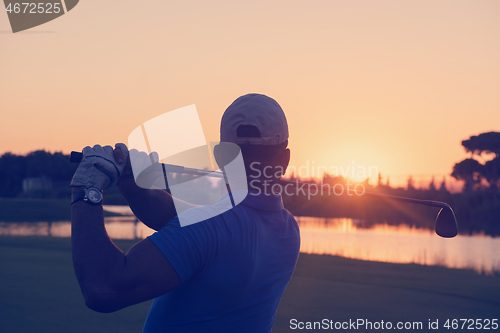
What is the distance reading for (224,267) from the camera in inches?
53.5

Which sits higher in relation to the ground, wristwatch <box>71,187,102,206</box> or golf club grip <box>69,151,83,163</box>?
golf club grip <box>69,151,83,163</box>

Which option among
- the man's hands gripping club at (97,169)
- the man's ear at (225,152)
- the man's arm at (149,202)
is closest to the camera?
the man's hands gripping club at (97,169)

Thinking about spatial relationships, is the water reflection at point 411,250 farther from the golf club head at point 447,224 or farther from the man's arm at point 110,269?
the man's arm at point 110,269

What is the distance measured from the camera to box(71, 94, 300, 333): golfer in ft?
3.87

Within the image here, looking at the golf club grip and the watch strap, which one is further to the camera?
the golf club grip

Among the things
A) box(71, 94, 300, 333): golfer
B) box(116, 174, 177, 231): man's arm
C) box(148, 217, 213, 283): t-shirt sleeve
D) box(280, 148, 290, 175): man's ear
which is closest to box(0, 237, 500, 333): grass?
box(116, 174, 177, 231): man's arm

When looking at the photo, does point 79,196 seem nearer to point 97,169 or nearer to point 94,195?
point 94,195

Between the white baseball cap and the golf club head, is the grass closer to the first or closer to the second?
the golf club head

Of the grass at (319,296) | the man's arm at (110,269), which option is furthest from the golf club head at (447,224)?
the grass at (319,296)

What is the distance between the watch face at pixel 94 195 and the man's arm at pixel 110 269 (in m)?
0.04

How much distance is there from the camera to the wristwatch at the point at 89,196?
4.16 feet

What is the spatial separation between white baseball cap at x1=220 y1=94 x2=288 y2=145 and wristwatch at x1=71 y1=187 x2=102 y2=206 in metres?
0.51

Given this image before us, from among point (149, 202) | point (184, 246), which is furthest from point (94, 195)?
point (149, 202)

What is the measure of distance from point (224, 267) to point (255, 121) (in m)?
0.53
